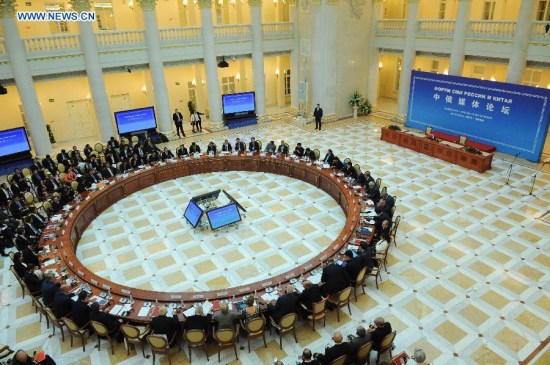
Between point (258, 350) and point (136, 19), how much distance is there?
1728 centimetres

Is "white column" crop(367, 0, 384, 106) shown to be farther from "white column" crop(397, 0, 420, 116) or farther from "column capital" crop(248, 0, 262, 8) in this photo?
"column capital" crop(248, 0, 262, 8)

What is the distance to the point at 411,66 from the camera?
1912 cm

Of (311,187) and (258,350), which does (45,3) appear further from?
(258,350)

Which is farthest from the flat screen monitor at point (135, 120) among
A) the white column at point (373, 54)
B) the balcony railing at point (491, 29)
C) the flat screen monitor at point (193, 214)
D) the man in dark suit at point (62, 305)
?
the balcony railing at point (491, 29)

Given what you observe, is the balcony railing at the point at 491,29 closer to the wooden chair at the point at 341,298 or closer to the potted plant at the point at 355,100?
the potted plant at the point at 355,100

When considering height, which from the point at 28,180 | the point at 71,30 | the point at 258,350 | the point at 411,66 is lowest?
the point at 258,350

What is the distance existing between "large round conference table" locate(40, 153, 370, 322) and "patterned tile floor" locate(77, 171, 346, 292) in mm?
358

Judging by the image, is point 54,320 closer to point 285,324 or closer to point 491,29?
point 285,324

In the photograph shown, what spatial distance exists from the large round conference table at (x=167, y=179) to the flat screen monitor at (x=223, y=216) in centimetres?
100

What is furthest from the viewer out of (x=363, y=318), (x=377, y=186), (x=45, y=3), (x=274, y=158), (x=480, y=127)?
(x=45, y=3)

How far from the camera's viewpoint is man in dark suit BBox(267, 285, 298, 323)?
7230mm

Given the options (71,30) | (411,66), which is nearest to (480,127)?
(411,66)

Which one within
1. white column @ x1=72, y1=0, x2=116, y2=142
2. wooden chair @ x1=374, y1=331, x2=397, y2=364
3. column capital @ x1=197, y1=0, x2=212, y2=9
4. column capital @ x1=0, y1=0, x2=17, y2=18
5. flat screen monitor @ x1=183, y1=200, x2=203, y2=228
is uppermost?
column capital @ x1=197, y1=0, x2=212, y2=9

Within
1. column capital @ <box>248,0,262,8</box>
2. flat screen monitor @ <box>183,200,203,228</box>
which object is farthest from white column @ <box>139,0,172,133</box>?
flat screen monitor @ <box>183,200,203,228</box>
